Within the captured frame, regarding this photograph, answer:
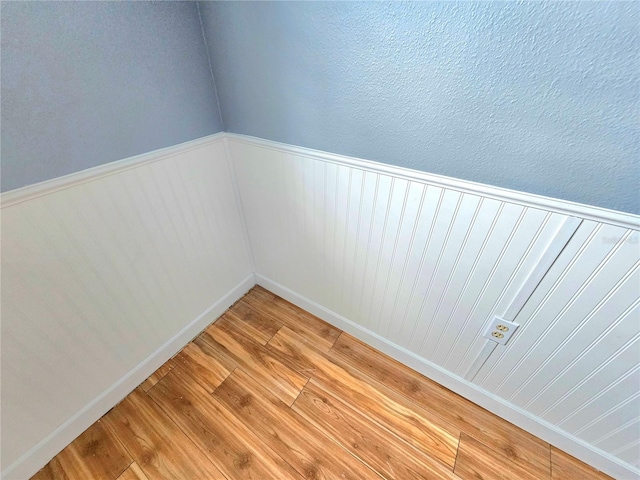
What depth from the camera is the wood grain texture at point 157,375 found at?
1275 mm

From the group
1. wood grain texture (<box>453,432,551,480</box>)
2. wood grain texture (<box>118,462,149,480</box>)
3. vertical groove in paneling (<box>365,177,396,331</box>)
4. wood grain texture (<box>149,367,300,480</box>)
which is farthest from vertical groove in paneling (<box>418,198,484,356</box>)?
wood grain texture (<box>118,462,149,480</box>)

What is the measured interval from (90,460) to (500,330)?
5.39 feet

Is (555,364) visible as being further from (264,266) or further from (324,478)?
(264,266)

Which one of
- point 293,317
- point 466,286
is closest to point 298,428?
point 293,317

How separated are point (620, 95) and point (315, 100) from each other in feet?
2.37

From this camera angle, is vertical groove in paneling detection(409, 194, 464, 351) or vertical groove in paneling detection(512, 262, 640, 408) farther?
vertical groove in paneling detection(409, 194, 464, 351)

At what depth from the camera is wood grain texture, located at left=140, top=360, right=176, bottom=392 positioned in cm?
128

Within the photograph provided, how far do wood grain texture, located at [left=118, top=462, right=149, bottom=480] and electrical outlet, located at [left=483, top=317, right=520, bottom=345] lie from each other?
139 centimetres

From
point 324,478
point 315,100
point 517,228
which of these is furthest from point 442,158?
point 324,478

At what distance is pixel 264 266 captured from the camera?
1621 mm

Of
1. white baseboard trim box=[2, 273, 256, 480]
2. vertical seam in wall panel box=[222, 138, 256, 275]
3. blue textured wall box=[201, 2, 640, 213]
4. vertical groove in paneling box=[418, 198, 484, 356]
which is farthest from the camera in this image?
vertical seam in wall panel box=[222, 138, 256, 275]

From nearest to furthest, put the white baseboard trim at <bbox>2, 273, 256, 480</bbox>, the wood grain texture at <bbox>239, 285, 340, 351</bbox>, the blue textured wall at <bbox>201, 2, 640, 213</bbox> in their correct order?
1. the blue textured wall at <bbox>201, 2, 640, 213</bbox>
2. the white baseboard trim at <bbox>2, 273, 256, 480</bbox>
3. the wood grain texture at <bbox>239, 285, 340, 351</bbox>

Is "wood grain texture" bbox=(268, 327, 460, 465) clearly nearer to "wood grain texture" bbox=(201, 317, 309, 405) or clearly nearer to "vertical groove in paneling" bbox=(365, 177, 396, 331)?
"wood grain texture" bbox=(201, 317, 309, 405)

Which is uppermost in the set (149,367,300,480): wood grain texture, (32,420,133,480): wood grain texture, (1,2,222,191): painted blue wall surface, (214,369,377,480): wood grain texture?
(1,2,222,191): painted blue wall surface
